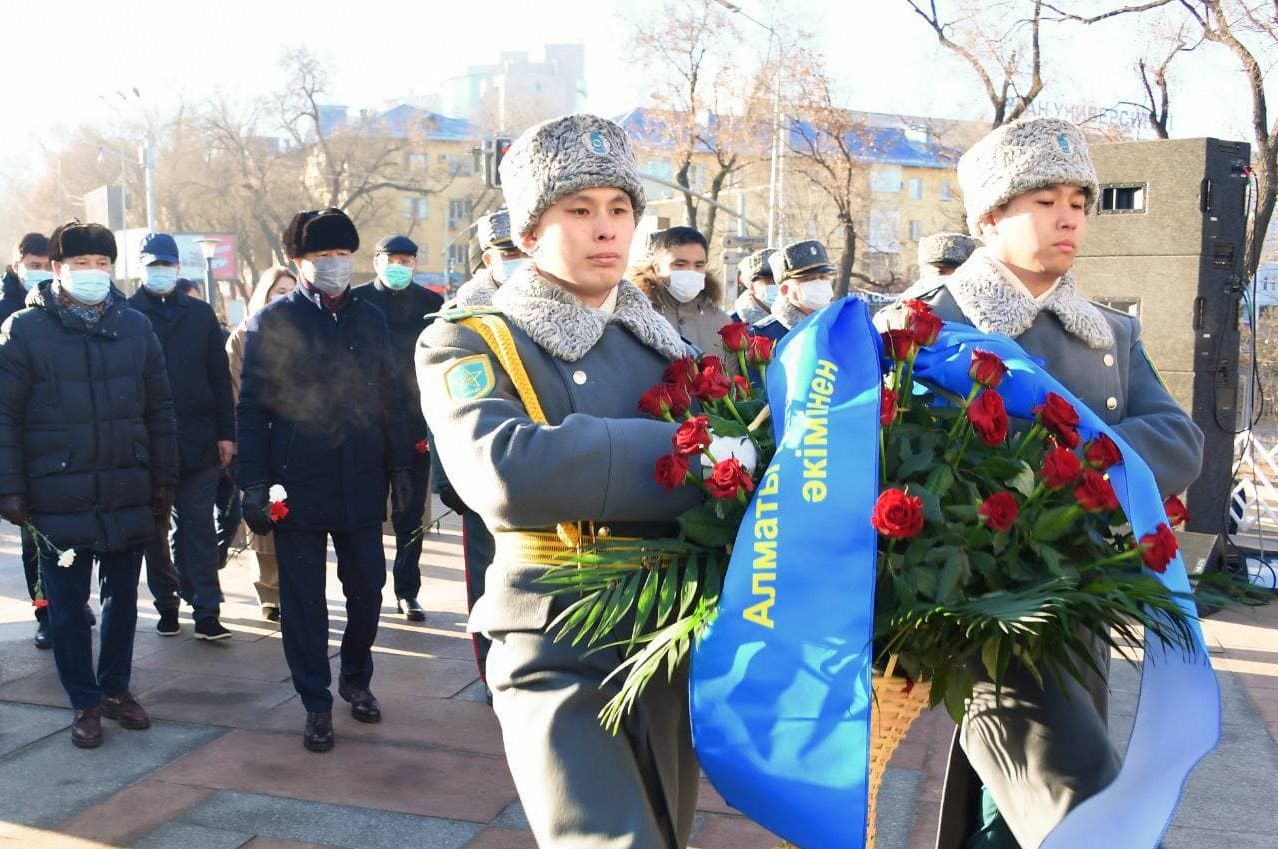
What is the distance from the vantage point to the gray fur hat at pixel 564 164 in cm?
273

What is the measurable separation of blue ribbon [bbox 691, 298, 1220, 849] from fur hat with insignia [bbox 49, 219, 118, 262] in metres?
4.22

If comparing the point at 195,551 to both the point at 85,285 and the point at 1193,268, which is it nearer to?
the point at 85,285

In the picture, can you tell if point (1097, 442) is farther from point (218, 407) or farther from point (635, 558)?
point (218, 407)

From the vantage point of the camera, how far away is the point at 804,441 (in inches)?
92.4

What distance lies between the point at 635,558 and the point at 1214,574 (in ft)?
3.59

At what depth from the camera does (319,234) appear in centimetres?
575

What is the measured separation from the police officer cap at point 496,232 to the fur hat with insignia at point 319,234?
3.09 feet

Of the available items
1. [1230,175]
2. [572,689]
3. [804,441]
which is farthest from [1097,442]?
[1230,175]

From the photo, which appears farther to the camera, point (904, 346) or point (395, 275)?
point (395, 275)

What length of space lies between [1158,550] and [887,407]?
1.72 feet

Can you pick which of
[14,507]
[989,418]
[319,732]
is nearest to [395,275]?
[14,507]

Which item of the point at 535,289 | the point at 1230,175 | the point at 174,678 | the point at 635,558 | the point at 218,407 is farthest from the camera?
the point at 1230,175

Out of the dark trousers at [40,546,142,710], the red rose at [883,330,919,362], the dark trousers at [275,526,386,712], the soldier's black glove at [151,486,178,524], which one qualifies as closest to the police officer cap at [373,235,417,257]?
the soldier's black glove at [151,486,178,524]

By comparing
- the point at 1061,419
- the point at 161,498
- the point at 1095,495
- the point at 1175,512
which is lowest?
the point at 161,498
